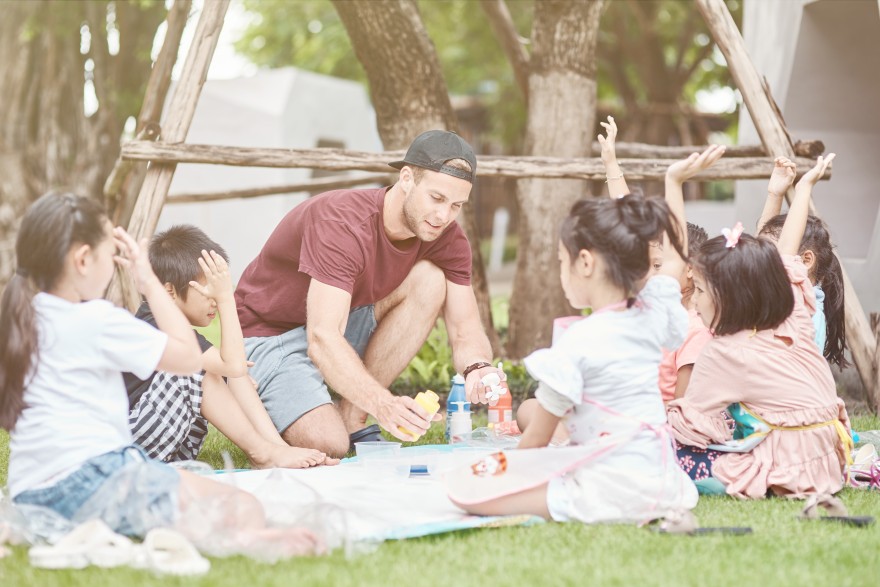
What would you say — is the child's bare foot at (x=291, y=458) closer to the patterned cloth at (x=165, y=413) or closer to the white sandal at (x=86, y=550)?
the patterned cloth at (x=165, y=413)

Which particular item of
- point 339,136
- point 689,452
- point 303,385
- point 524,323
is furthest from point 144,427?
point 339,136

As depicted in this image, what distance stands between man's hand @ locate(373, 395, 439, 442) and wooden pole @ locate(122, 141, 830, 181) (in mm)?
2161

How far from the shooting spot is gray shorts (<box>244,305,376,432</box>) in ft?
14.2

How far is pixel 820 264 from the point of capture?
4.40 metres

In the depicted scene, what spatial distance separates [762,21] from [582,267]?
5.42m

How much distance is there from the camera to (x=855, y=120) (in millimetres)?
7414

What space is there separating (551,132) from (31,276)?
4.50m

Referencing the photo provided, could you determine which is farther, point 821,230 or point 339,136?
point 339,136

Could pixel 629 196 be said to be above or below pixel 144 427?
above

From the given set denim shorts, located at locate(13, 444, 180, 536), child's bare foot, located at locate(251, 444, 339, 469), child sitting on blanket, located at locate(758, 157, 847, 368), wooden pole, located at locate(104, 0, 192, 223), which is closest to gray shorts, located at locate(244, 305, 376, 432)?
child's bare foot, located at locate(251, 444, 339, 469)

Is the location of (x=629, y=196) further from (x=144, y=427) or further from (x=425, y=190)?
(x=144, y=427)

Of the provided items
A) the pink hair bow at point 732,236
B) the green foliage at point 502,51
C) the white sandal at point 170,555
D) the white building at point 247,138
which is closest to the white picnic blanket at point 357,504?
the white sandal at point 170,555

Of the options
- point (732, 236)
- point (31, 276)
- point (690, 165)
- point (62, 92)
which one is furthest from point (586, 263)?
point (62, 92)

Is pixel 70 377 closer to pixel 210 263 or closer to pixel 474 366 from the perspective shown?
pixel 210 263
